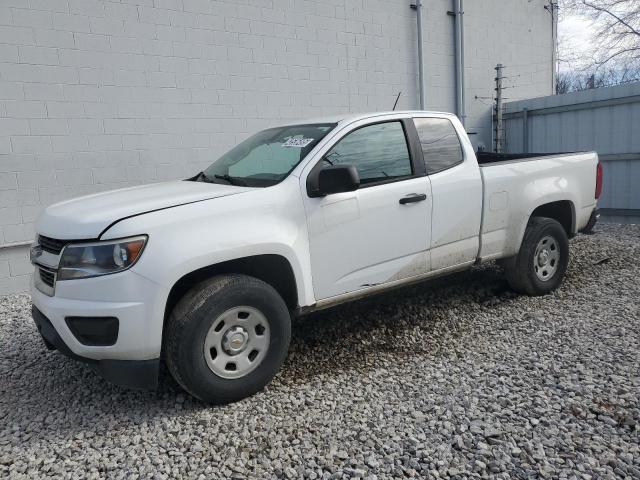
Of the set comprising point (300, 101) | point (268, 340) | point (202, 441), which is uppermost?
point (300, 101)

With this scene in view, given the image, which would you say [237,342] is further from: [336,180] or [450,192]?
[450,192]

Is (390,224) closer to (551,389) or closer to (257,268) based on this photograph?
(257,268)

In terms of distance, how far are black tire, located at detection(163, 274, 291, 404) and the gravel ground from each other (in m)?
0.15

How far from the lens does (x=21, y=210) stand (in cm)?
638

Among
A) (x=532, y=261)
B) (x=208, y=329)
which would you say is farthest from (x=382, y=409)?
(x=532, y=261)

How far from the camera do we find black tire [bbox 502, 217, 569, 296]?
198 inches

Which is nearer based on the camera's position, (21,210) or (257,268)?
(257,268)

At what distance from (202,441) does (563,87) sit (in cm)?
3217

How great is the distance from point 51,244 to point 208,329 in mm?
1155

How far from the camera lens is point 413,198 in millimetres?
4070

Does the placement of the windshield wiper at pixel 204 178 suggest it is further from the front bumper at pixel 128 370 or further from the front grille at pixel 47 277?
the front bumper at pixel 128 370

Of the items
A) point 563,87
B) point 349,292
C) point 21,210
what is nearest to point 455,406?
point 349,292

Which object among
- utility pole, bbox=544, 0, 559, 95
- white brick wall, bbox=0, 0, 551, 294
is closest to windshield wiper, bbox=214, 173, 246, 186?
white brick wall, bbox=0, 0, 551, 294

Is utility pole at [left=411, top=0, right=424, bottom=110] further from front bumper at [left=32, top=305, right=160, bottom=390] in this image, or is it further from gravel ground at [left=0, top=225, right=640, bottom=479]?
front bumper at [left=32, top=305, right=160, bottom=390]
